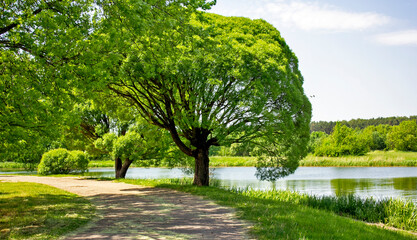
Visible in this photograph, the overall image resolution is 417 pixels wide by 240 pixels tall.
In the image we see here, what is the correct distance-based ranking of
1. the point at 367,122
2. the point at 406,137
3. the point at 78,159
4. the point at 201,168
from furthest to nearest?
the point at 367,122, the point at 406,137, the point at 78,159, the point at 201,168

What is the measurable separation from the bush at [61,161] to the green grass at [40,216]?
1629 centimetres

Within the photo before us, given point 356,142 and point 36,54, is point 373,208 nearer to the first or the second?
point 36,54

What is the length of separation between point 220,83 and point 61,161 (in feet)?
66.9

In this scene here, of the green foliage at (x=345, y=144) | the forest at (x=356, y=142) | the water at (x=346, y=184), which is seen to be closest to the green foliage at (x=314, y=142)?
the forest at (x=356, y=142)

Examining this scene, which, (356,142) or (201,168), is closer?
(201,168)

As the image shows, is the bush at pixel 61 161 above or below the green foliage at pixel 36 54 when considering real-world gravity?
below

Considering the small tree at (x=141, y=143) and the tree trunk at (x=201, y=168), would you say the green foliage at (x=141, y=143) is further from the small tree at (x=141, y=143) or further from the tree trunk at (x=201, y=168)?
the tree trunk at (x=201, y=168)

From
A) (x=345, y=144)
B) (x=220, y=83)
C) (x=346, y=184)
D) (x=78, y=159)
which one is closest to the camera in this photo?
(x=220, y=83)

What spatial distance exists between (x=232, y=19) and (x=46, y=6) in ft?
31.2

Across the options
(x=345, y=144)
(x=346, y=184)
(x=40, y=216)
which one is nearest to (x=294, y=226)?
(x=40, y=216)

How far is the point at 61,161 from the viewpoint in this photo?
27.7m

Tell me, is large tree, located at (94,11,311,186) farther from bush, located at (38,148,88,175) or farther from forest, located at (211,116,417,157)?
forest, located at (211,116,417,157)

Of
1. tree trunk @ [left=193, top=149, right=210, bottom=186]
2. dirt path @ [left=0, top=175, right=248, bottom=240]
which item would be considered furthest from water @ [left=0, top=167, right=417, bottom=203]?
dirt path @ [left=0, top=175, right=248, bottom=240]

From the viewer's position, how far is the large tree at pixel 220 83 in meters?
12.3
